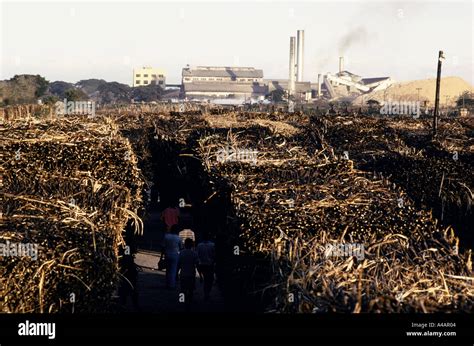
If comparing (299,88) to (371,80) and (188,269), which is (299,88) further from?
(188,269)

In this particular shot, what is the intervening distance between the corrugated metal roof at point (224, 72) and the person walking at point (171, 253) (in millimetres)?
156483

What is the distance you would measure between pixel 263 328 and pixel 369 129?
2118cm

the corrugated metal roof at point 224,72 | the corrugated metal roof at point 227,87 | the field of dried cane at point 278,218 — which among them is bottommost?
the field of dried cane at point 278,218

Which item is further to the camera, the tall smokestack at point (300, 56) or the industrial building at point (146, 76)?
the industrial building at point (146, 76)

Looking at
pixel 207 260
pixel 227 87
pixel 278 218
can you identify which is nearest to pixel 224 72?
pixel 227 87

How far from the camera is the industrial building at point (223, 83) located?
158500 millimetres

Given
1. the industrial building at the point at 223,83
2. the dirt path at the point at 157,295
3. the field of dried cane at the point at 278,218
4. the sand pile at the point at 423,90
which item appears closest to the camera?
the field of dried cane at the point at 278,218

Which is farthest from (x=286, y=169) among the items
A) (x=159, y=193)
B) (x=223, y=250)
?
(x=159, y=193)

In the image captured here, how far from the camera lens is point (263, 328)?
677cm

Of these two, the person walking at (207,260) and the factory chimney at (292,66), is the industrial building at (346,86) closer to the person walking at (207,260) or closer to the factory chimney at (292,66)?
the factory chimney at (292,66)

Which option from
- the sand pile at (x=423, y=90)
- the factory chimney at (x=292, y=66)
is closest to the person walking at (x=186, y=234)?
the sand pile at (x=423, y=90)

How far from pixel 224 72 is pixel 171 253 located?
536 feet

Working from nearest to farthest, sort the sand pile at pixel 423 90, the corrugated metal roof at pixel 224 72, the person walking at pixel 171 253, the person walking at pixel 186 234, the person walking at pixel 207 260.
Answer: the person walking at pixel 207 260
the person walking at pixel 171 253
the person walking at pixel 186 234
the sand pile at pixel 423 90
the corrugated metal roof at pixel 224 72

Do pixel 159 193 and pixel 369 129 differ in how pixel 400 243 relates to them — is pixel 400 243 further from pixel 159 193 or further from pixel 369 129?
pixel 159 193
